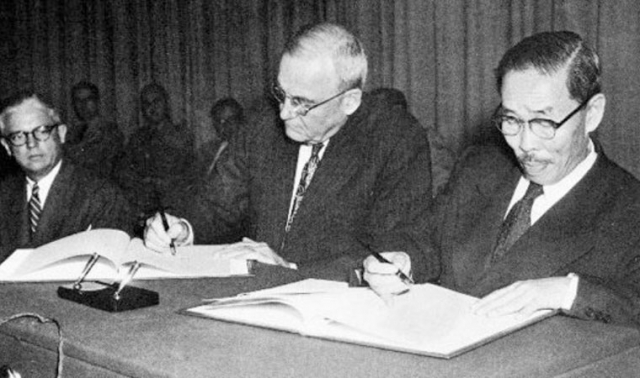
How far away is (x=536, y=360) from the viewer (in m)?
1.46

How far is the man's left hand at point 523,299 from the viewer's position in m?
1.73

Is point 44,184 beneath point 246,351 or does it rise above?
beneath

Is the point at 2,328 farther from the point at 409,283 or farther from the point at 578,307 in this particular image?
the point at 578,307

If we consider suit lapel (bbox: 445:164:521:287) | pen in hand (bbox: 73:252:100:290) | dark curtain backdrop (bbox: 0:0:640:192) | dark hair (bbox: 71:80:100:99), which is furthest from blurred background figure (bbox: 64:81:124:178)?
suit lapel (bbox: 445:164:521:287)

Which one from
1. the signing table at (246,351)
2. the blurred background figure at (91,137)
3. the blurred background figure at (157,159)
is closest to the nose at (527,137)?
the signing table at (246,351)

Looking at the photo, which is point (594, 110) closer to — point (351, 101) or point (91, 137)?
point (351, 101)

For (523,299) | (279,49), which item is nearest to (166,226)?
(523,299)

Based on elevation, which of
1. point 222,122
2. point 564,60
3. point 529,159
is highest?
point 564,60

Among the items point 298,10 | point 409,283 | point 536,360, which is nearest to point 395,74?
point 298,10

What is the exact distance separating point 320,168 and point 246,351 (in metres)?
1.40

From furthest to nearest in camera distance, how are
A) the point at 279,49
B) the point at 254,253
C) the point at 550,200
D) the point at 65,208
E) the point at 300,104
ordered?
1. the point at 279,49
2. the point at 65,208
3. the point at 300,104
4. the point at 254,253
5. the point at 550,200

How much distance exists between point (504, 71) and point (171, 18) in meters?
7.12

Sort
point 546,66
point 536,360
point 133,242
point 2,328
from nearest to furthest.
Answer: point 536,360, point 2,328, point 546,66, point 133,242

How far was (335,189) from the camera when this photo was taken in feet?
9.44
